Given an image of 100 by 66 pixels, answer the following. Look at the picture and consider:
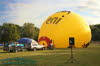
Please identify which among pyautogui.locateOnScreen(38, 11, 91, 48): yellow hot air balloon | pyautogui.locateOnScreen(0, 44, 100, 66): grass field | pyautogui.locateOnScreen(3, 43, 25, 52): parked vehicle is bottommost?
pyautogui.locateOnScreen(0, 44, 100, 66): grass field

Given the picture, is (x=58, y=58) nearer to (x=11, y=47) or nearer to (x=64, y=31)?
(x=11, y=47)

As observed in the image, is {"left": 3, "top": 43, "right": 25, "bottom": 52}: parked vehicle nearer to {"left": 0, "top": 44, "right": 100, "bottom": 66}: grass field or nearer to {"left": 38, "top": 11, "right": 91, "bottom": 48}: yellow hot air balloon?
{"left": 0, "top": 44, "right": 100, "bottom": 66}: grass field

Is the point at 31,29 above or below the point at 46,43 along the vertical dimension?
above

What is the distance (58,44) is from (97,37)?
53621 millimetres

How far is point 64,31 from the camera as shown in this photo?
148 feet

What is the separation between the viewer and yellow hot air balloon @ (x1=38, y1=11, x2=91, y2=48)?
1779 inches

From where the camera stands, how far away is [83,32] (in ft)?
154

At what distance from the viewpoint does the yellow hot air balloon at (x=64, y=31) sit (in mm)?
45188

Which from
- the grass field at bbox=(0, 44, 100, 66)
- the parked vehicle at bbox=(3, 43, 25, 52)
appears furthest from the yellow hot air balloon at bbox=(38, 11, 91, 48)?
the grass field at bbox=(0, 44, 100, 66)

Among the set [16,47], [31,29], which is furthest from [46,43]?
[31,29]

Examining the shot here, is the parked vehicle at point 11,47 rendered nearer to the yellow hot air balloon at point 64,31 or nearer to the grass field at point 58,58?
the grass field at point 58,58

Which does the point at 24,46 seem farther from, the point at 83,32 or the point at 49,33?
the point at 83,32

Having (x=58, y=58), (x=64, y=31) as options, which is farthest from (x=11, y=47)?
(x=64, y=31)

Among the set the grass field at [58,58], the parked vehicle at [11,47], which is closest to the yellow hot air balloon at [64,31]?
the parked vehicle at [11,47]
